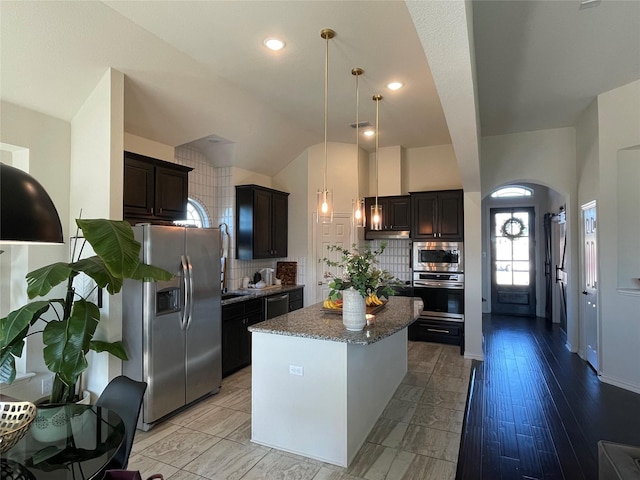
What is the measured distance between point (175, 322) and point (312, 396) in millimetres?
1484

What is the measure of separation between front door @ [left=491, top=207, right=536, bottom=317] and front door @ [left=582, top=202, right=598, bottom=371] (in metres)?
3.04

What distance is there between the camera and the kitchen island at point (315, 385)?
2.49 metres

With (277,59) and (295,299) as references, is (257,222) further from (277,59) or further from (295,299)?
(277,59)

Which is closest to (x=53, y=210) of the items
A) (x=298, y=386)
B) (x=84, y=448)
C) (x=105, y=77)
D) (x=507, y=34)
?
(x=84, y=448)

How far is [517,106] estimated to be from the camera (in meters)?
4.50

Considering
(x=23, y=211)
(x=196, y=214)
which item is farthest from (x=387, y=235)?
(x=23, y=211)

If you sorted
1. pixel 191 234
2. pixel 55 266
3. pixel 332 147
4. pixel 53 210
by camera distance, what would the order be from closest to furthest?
pixel 53 210 → pixel 55 266 → pixel 191 234 → pixel 332 147

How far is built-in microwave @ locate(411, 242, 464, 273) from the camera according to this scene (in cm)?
534

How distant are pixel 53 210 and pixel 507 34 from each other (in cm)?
351

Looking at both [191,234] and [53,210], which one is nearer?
[53,210]

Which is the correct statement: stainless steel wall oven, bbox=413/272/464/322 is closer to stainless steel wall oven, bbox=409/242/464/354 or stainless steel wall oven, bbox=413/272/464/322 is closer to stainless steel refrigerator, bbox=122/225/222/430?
stainless steel wall oven, bbox=409/242/464/354

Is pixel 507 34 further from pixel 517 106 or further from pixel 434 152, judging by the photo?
pixel 434 152

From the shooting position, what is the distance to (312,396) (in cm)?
259

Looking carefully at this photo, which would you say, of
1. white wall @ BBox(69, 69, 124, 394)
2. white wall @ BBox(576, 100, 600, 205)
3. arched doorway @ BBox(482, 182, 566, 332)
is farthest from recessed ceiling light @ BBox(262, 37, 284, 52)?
arched doorway @ BBox(482, 182, 566, 332)
